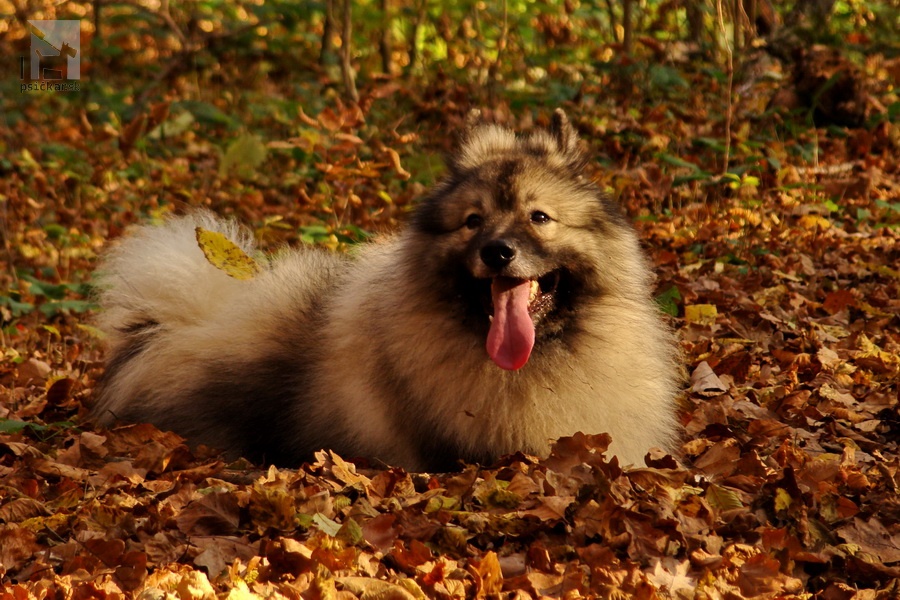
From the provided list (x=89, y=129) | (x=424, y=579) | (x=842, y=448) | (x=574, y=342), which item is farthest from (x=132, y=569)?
(x=89, y=129)

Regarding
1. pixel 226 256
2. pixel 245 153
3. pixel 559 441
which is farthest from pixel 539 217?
pixel 245 153

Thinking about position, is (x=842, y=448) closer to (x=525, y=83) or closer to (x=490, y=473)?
(x=490, y=473)

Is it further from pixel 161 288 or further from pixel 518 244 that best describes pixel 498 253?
pixel 161 288

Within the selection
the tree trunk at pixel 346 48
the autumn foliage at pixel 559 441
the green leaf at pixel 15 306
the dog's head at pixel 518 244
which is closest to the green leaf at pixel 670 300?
the autumn foliage at pixel 559 441

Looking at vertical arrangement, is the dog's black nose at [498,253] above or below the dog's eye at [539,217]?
below

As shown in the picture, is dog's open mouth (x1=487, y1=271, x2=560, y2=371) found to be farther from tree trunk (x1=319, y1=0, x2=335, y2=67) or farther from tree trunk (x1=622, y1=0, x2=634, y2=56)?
tree trunk (x1=319, y1=0, x2=335, y2=67)

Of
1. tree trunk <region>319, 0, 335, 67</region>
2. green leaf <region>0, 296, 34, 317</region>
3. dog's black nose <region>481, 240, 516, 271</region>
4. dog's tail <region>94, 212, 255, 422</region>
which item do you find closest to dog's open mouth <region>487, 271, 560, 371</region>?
dog's black nose <region>481, 240, 516, 271</region>

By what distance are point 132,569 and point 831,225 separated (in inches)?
237

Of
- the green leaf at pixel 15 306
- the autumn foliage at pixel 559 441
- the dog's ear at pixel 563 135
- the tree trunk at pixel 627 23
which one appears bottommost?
the green leaf at pixel 15 306

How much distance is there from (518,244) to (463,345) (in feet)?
1.77

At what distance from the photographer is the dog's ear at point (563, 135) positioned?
4410 millimetres

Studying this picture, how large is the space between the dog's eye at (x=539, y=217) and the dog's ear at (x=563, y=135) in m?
0.46

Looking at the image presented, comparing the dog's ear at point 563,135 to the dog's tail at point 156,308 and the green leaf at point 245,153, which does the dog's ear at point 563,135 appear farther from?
the green leaf at point 245,153

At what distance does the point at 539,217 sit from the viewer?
13.3 feet
